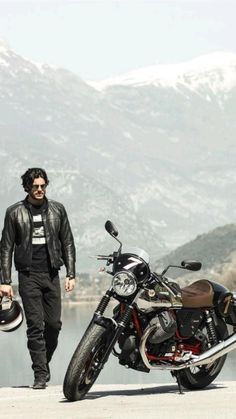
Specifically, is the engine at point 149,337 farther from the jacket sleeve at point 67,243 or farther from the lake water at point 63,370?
the lake water at point 63,370

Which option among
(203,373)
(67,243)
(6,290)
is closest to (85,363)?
(6,290)

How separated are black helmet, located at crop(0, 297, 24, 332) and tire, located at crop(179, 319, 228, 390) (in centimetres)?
185

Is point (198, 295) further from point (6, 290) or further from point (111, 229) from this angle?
point (6, 290)

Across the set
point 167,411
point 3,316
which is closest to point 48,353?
point 3,316

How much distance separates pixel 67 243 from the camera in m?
12.7

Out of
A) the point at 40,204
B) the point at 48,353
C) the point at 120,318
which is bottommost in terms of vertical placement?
the point at 48,353

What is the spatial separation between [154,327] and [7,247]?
1813 mm

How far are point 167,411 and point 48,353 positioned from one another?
283cm

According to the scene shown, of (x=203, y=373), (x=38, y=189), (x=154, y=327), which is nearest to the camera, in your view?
(x=154, y=327)

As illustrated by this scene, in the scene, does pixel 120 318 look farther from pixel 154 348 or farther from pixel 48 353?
pixel 48 353

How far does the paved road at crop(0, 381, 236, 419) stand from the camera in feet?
33.9

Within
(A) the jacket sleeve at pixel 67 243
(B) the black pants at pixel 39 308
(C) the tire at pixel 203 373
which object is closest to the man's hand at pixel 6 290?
(B) the black pants at pixel 39 308

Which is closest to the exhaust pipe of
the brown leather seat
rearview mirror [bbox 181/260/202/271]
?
the brown leather seat

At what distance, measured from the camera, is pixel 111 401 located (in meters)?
11.4
